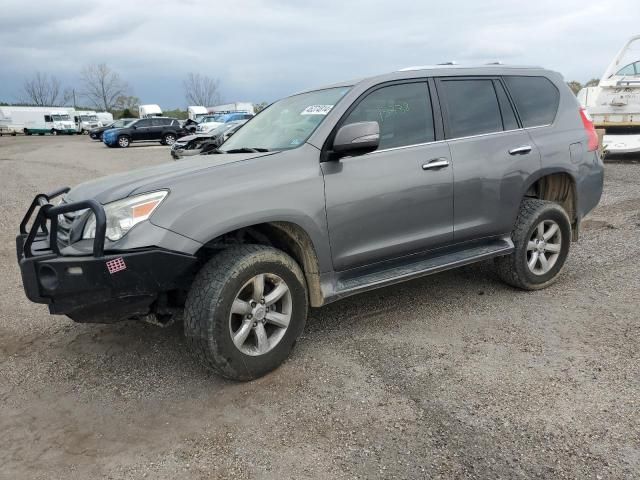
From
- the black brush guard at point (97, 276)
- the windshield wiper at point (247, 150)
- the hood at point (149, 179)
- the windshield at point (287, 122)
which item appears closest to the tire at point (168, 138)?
the windshield at point (287, 122)

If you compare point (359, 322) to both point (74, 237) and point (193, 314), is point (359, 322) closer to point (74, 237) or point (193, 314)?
point (193, 314)

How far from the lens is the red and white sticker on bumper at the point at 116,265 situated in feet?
8.84

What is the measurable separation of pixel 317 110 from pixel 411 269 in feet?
4.26

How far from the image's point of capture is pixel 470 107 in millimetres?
4117

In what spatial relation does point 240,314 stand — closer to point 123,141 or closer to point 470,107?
point 470,107

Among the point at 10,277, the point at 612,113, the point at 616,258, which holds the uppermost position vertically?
the point at 612,113

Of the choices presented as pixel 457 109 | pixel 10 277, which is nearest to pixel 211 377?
→ pixel 457 109

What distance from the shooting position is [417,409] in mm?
2814

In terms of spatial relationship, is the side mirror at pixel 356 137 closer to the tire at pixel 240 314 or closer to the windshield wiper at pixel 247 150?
the windshield wiper at pixel 247 150

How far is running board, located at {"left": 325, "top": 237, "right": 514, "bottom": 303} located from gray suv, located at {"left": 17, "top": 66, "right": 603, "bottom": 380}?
11 millimetres

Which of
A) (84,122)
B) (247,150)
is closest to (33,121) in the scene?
(84,122)

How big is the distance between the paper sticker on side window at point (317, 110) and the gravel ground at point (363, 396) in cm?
156

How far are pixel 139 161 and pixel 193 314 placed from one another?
16977 millimetres

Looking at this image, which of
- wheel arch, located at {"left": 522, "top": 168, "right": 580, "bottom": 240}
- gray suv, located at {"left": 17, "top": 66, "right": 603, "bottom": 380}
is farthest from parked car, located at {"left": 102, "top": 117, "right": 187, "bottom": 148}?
wheel arch, located at {"left": 522, "top": 168, "right": 580, "bottom": 240}
